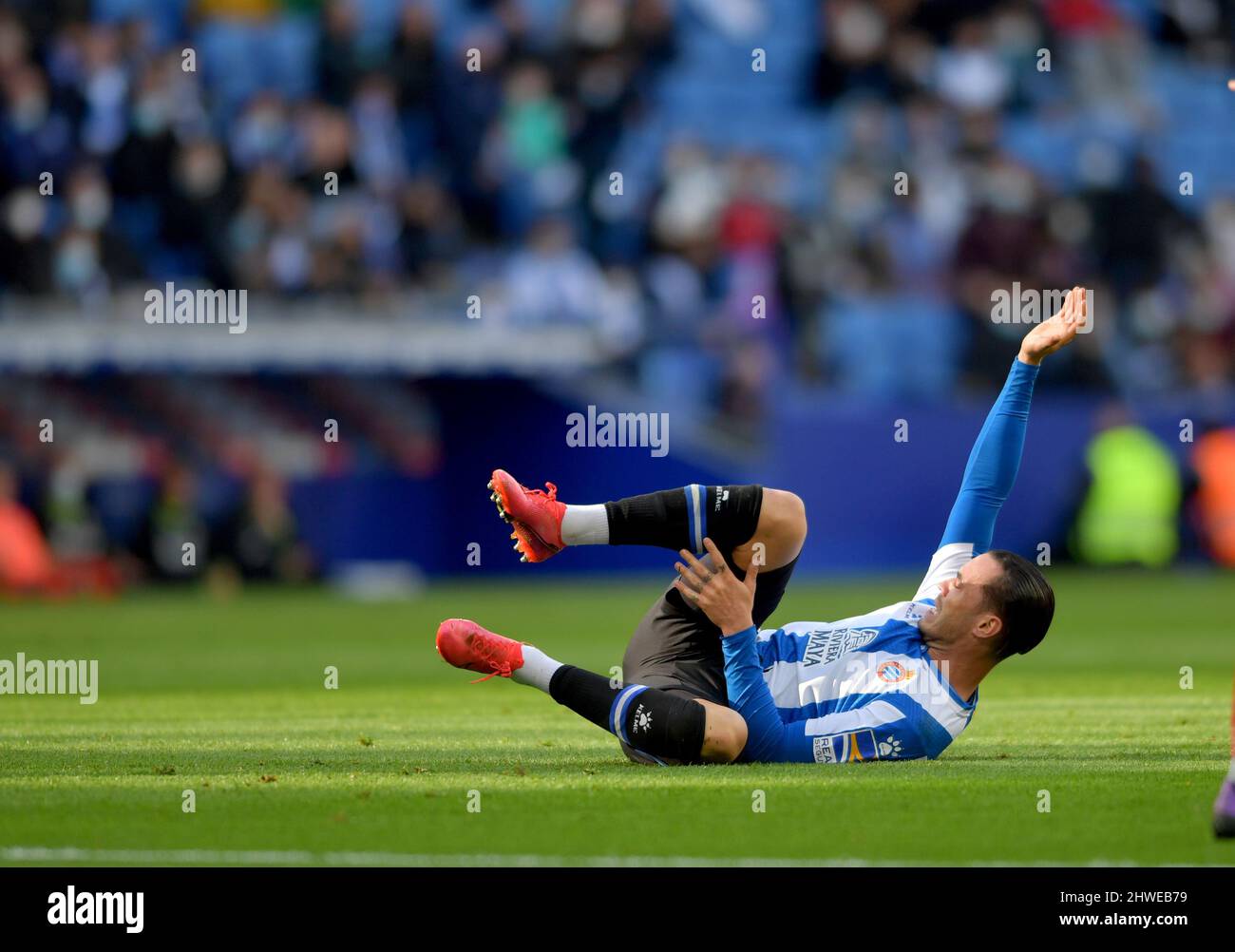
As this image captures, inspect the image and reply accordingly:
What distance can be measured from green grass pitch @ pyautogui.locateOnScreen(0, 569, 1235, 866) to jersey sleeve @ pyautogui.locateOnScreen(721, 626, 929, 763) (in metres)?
0.09

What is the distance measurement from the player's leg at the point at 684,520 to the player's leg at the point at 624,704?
0.61 metres

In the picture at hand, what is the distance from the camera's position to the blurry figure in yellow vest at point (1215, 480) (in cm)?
2359

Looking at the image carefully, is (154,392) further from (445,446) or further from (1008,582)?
(1008,582)

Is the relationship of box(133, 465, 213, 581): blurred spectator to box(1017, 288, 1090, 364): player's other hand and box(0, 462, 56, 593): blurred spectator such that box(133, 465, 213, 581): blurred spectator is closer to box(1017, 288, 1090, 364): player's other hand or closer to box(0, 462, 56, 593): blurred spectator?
box(0, 462, 56, 593): blurred spectator

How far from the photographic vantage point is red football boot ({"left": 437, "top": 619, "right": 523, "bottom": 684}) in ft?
26.6

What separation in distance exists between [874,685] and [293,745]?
114 inches

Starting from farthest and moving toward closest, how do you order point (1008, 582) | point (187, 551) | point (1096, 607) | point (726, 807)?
point (187, 551) → point (1096, 607) → point (1008, 582) → point (726, 807)

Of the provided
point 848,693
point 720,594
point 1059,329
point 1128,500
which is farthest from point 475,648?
point 1128,500

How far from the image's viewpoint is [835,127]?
27.5 metres

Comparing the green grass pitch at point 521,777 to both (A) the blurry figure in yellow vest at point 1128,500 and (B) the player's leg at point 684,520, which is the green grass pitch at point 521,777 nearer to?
(B) the player's leg at point 684,520

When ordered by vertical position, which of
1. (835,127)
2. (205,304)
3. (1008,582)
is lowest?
(1008,582)

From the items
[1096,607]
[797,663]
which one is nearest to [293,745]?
[797,663]

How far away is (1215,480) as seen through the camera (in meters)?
23.6

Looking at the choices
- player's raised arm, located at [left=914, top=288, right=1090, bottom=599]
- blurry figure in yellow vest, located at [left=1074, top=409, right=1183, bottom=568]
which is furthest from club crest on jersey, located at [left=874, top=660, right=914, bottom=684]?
blurry figure in yellow vest, located at [left=1074, top=409, right=1183, bottom=568]
